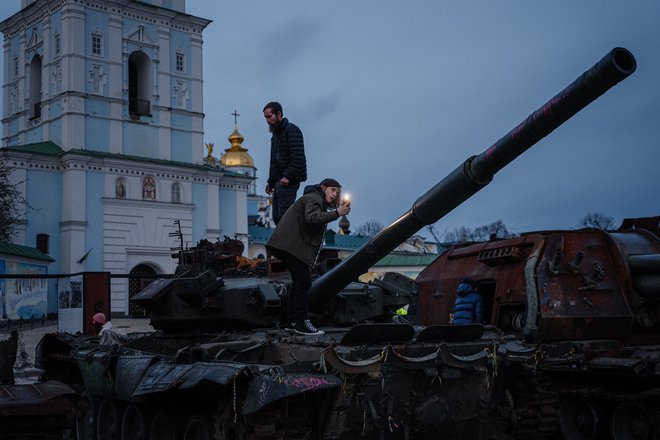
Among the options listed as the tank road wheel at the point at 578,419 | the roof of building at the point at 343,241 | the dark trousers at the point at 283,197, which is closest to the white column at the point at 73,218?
the roof of building at the point at 343,241

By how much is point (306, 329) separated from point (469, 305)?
321 cm

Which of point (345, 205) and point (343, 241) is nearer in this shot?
point (345, 205)

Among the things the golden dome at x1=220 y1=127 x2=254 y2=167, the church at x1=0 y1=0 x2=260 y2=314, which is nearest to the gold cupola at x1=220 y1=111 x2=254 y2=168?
the golden dome at x1=220 y1=127 x2=254 y2=167

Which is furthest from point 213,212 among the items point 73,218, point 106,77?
point 106,77

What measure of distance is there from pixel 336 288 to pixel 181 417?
171 centimetres

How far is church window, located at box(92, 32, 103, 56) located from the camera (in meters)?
37.5

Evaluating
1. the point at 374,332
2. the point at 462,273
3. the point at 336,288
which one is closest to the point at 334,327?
the point at 336,288

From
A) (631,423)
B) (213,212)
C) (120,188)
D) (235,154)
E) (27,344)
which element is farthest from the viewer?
(235,154)

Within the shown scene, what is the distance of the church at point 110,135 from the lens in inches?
1436

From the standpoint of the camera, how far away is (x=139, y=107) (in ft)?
129

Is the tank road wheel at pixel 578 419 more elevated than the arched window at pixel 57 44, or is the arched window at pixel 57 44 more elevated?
the arched window at pixel 57 44

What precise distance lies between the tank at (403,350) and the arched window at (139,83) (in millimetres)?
30174

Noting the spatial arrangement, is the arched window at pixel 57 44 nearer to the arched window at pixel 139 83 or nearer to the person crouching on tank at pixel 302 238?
the arched window at pixel 139 83

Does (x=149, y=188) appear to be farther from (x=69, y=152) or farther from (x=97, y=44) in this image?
(x=97, y=44)
